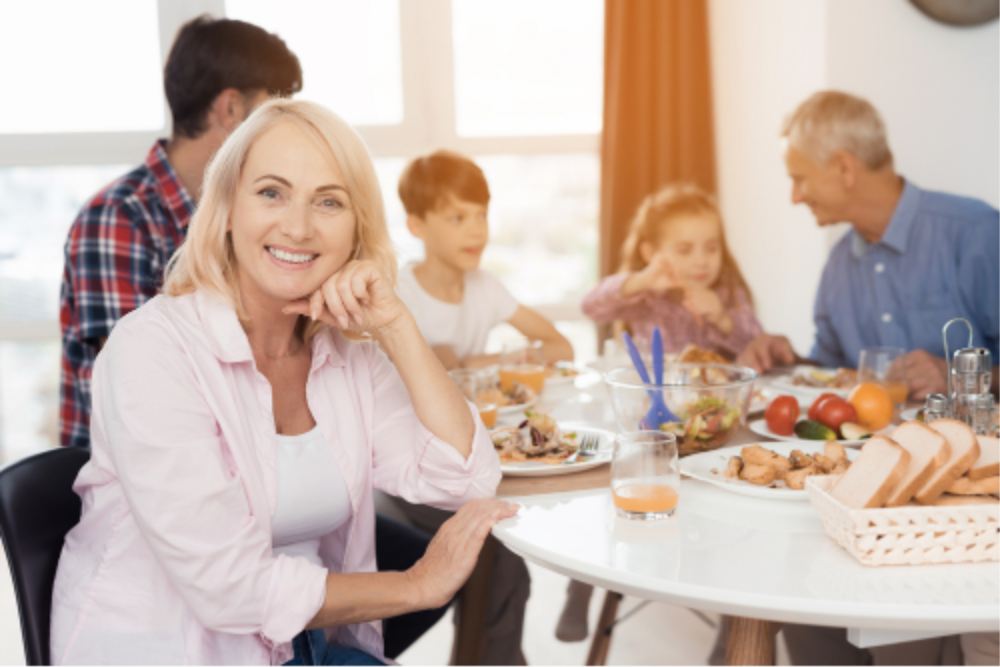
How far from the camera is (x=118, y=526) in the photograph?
1201 millimetres

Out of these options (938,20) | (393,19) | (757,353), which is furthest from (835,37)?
(393,19)

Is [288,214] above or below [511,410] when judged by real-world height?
above

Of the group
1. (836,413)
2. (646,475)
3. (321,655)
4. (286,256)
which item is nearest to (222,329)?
(286,256)

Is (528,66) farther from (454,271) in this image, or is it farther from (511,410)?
(511,410)

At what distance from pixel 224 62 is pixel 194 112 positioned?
0.15 meters

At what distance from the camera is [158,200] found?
2121 millimetres

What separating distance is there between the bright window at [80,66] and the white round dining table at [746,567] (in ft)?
10.7

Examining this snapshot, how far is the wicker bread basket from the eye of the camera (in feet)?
3.20

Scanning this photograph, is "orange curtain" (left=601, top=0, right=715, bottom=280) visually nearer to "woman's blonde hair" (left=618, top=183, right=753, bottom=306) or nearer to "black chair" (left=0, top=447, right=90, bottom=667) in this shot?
"woman's blonde hair" (left=618, top=183, right=753, bottom=306)

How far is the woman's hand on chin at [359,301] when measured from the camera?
1324 mm

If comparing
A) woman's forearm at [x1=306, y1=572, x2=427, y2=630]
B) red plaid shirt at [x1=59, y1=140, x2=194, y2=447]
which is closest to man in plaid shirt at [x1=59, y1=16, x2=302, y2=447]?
red plaid shirt at [x1=59, y1=140, x2=194, y2=447]

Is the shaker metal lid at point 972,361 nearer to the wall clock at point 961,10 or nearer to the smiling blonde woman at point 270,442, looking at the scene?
the smiling blonde woman at point 270,442

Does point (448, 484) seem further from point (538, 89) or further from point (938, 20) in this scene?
point (538, 89)

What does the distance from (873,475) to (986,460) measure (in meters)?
0.18
